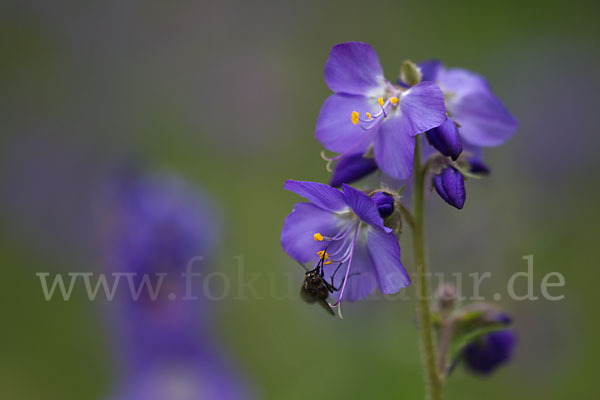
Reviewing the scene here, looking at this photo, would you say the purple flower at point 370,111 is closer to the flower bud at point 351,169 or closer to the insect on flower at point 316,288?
the flower bud at point 351,169

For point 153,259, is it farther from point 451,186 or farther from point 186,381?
point 451,186

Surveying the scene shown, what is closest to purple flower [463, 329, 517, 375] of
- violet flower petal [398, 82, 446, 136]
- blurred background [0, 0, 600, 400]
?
violet flower petal [398, 82, 446, 136]

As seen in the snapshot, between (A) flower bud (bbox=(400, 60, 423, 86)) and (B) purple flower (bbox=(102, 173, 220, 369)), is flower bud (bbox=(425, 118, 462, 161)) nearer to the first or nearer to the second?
(A) flower bud (bbox=(400, 60, 423, 86))

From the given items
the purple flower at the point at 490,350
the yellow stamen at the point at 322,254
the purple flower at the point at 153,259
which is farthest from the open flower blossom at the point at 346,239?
the purple flower at the point at 153,259

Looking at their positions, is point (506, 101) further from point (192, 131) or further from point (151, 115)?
point (151, 115)

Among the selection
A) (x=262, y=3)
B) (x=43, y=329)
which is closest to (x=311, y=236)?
(x=43, y=329)

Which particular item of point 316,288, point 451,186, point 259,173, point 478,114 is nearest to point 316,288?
point 316,288
